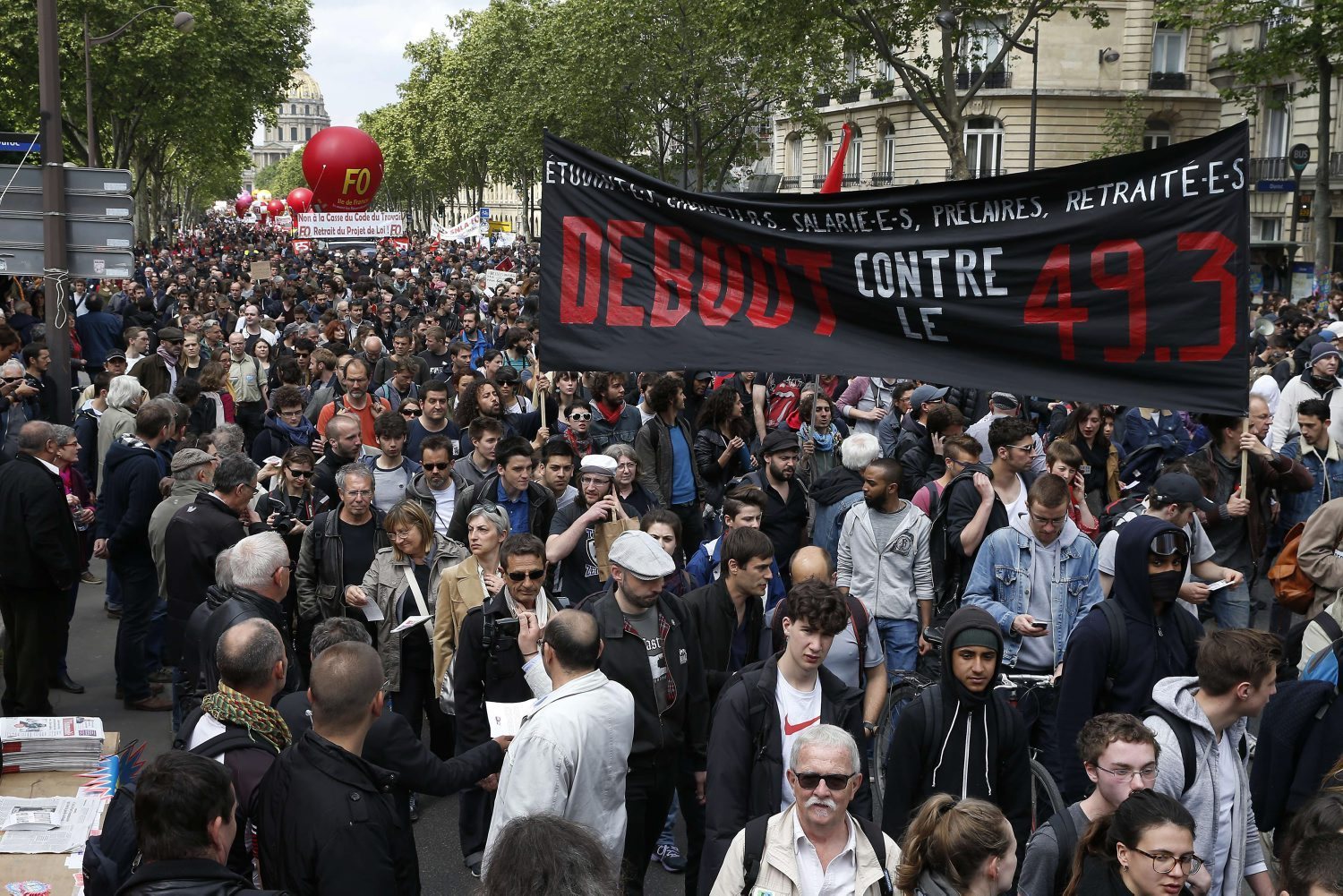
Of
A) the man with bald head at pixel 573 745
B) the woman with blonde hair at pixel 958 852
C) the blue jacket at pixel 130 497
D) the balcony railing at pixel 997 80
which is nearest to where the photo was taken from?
the woman with blonde hair at pixel 958 852

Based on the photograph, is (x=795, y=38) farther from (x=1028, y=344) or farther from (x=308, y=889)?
(x=308, y=889)

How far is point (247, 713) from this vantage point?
427cm

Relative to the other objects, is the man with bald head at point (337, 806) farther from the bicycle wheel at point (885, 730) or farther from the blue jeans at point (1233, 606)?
the blue jeans at point (1233, 606)

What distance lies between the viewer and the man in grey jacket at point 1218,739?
4.29 metres

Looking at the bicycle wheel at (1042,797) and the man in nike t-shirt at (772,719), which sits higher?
the man in nike t-shirt at (772,719)

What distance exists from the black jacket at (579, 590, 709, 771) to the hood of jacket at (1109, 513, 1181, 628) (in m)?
1.64

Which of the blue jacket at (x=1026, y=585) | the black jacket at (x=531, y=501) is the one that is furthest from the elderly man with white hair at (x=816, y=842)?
the black jacket at (x=531, y=501)

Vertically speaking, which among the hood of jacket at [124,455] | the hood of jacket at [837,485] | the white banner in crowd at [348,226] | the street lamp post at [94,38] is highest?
the street lamp post at [94,38]

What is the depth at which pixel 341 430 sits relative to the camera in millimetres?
8617

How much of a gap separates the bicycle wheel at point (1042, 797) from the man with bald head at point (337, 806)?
2046 mm

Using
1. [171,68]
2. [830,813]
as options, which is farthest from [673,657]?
[171,68]

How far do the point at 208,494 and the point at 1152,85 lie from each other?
45.3 metres

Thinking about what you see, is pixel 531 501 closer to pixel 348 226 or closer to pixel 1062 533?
pixel 1062 533

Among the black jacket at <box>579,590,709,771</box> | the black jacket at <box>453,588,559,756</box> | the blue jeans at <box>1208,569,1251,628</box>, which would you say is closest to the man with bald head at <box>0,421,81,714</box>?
the black jacket at <box>453,588,559,756</box>
